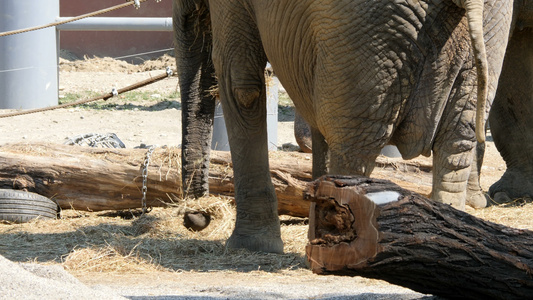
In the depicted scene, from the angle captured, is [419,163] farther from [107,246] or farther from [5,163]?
[5,163]

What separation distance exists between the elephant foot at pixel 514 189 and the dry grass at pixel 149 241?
0.16 m

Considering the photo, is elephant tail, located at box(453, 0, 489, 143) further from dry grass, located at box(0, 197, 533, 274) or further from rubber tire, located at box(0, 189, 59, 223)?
rubber tire, located at box(0, 189, 59, 223)

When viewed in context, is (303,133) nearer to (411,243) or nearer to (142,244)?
(142,244)

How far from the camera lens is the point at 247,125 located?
515 cm

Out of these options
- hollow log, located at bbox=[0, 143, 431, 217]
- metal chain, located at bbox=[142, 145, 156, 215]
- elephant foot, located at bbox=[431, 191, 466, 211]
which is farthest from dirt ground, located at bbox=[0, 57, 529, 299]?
metal chain, located at bbox=[142, 145, 156, 215]

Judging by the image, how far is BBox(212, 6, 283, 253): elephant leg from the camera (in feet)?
16.3

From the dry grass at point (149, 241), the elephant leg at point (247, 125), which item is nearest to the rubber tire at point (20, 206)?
the dry grass at point (149, 241)

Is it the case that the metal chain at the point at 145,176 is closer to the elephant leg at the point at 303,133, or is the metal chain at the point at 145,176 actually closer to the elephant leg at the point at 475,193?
the elephant leg at the point at 303,133

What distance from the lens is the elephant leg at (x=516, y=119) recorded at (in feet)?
22.6

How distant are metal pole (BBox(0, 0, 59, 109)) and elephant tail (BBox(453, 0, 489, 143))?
26.0ft

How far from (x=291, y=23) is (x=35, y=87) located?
7.25 metres

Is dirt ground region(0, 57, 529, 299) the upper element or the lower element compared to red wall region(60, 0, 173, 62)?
lower

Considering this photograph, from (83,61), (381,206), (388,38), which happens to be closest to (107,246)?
(388,38)

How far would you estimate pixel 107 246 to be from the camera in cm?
526
